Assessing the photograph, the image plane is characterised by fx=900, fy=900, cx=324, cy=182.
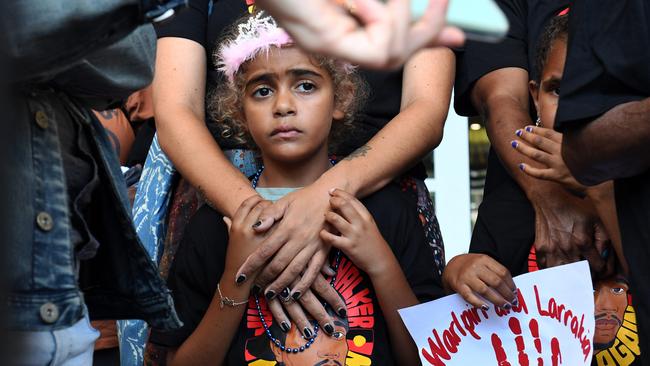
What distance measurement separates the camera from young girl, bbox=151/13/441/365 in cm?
233

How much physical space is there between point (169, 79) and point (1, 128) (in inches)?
89.9

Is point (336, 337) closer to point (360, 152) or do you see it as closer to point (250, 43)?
point (360, 152)

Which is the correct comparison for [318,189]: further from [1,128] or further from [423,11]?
[1,128]

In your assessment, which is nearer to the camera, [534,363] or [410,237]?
[534,363]

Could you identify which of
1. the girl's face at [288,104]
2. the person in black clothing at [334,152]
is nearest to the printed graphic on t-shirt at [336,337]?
the person in black clothing at [334,152]

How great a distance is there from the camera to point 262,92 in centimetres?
262

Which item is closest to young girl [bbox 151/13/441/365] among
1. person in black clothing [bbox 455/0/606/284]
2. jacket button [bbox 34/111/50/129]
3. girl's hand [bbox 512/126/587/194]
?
person in black clothing [bbox 455/0/606/284]

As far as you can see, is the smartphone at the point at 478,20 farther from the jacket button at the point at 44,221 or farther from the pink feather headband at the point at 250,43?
the pink feather headband at the point at 250,43

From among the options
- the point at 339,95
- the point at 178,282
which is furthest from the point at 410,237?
the point at 178,282

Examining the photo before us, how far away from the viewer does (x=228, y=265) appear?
2363 mm

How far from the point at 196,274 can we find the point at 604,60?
4.17ft

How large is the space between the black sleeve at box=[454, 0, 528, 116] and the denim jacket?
1543 millimetres

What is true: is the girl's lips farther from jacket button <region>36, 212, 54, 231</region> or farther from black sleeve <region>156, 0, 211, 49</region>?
jacket button <region>36, 212, 54, 231</region>

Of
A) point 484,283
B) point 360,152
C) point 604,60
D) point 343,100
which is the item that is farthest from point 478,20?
point 343,100
